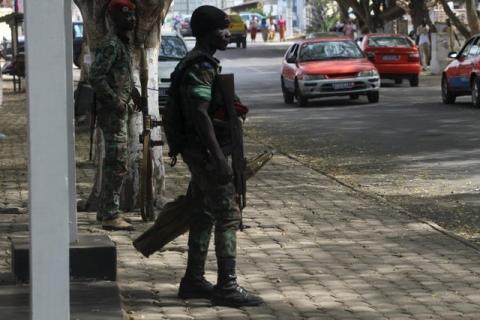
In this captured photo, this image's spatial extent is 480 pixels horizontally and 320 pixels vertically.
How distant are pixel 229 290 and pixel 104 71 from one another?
3.25 m

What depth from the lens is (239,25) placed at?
74562 mm

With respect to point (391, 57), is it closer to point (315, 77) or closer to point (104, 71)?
point (315, 77)

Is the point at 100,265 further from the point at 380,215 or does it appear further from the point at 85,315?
the point at 380,215

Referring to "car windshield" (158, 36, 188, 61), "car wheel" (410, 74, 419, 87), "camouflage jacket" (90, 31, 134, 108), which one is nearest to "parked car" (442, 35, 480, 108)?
"car windshield" (158, 36, 188, 61)

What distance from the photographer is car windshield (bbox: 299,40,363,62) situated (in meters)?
29.5

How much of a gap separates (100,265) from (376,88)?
2094cm

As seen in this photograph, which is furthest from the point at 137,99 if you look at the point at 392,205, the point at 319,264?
the point at 392,205

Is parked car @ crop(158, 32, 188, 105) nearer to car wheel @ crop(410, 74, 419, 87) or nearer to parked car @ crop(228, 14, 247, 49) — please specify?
car wheel @ crop(410, 74, 419, 87)

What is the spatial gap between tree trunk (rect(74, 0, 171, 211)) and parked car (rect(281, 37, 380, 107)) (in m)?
16.1

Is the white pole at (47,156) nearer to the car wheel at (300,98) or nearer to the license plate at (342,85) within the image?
the license plate at (342,85)

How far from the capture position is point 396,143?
63.9 ft

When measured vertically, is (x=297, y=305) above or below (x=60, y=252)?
below

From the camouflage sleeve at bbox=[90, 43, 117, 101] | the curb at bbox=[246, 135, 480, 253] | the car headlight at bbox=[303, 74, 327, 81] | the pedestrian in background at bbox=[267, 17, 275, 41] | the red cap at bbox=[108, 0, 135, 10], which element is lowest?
the pedestrian in background at bbox=[267, 17, 275, 41]

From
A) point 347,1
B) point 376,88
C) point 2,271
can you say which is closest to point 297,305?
point 2,271
